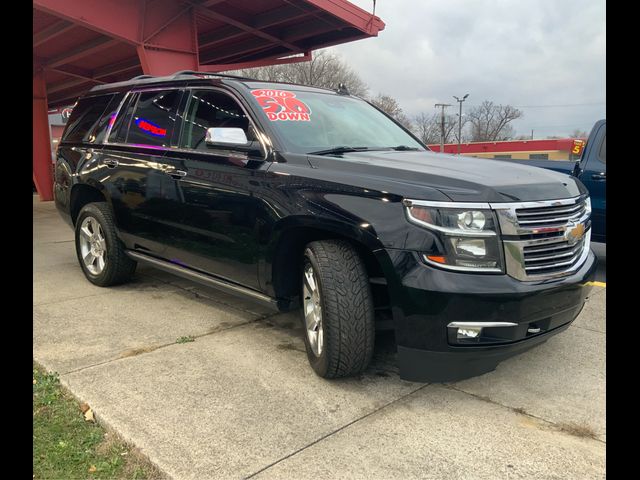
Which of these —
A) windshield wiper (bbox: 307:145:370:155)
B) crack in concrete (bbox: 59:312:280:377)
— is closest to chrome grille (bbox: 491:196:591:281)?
windshield wiper (bbox: 307:145:370:155)

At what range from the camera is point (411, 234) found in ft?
9.18

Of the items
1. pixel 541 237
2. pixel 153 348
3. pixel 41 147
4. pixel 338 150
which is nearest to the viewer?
pixel 541 237

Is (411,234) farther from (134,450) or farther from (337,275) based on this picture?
(134,450)

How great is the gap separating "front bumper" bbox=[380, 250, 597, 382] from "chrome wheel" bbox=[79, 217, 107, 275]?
3584mm

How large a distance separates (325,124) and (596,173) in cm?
452

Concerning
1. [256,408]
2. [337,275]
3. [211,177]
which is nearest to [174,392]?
[256,408]

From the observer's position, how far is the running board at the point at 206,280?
370 cm

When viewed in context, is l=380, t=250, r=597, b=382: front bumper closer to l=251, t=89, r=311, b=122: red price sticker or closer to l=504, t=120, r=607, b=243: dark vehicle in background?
l=251, t=89, r=311, b=122: red price sticker

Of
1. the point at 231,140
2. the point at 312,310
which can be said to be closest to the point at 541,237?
the point at 312,310

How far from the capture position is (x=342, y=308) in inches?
119

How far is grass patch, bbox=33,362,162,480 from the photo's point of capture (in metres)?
2.45

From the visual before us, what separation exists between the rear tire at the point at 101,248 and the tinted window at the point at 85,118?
0.82 m

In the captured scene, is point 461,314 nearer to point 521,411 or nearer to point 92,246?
point 521,411
